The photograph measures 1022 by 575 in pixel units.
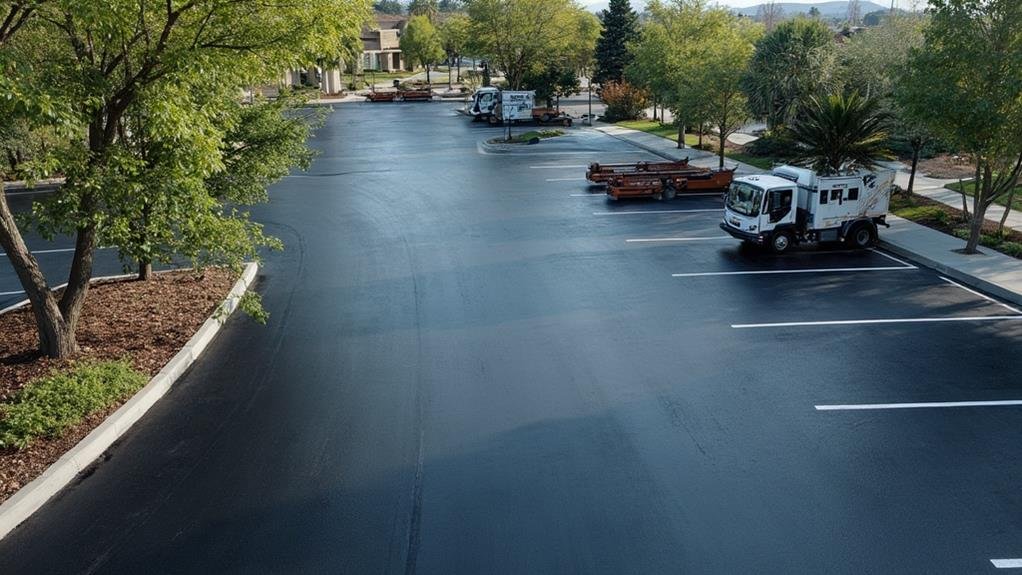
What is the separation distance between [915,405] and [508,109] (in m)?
42.4

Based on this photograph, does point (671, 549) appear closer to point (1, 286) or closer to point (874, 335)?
point (874, 335)

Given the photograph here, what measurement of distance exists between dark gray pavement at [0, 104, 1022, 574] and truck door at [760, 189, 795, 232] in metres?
0.98

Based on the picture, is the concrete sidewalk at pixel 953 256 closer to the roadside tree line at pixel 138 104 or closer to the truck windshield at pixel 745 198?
the truck windshield at pixel 745 198

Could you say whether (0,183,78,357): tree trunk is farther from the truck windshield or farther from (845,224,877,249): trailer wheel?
(845,224,877,249): trailer wheel

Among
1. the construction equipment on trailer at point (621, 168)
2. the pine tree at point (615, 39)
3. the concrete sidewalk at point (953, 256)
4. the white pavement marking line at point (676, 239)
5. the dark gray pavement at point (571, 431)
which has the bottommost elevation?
the dark gray pavement at point (571, 431)

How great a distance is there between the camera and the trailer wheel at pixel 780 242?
20500mm

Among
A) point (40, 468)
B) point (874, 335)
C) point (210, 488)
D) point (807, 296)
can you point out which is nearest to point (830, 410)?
point (874, 335)

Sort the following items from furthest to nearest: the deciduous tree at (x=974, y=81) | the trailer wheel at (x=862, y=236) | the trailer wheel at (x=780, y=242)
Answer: the trailer wheel at (x=862, y=236)
the trailer wheel at (x=780, y=242)
the deciduous tree at (x=974, y=81)

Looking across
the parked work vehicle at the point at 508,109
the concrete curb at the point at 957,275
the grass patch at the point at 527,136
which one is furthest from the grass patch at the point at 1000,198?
the parked work vehicle at the point at 508,109

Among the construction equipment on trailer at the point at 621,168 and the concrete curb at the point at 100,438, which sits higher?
the construction equipment on trailer at the point at 621,168

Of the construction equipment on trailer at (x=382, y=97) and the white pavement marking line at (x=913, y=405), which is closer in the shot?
the white pavement marking line at (x=913, y=405)

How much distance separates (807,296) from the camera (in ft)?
56.4

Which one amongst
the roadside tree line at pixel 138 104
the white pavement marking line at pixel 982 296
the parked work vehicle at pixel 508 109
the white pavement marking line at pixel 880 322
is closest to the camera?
the roadside tree line at pixel 138 104

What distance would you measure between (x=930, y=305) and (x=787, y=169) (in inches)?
246
